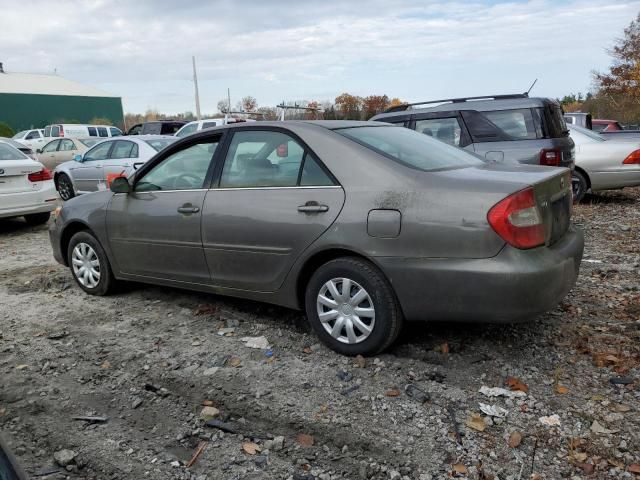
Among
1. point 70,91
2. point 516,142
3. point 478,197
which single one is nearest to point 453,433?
point 478,197

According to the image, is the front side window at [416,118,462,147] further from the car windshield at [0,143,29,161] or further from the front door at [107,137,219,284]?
the car windshield at [0,143,29,161]

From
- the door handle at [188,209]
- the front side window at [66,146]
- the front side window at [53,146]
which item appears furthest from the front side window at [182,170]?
the front side window at [53,146]

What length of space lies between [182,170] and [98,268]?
1436 millimetres

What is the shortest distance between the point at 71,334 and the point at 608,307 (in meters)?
4.32

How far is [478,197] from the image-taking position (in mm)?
3324

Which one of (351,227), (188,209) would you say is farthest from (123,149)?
(351,227)

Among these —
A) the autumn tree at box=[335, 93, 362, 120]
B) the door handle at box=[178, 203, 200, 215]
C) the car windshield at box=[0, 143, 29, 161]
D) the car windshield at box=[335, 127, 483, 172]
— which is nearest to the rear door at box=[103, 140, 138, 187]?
the car windshield at box=[0, 143, 29, 161]

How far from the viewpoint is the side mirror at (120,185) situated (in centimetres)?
491

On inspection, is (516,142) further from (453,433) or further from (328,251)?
(453,433)

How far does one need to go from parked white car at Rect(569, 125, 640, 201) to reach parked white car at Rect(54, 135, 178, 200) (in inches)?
297

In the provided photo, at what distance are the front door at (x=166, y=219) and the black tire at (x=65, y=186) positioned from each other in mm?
8716

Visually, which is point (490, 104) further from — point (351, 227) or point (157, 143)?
point (157, 143)

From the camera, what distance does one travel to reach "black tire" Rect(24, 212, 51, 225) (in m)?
9.79

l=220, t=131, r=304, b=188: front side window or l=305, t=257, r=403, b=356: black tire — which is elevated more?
l=220, t=131, r=304, b=188: front side window
